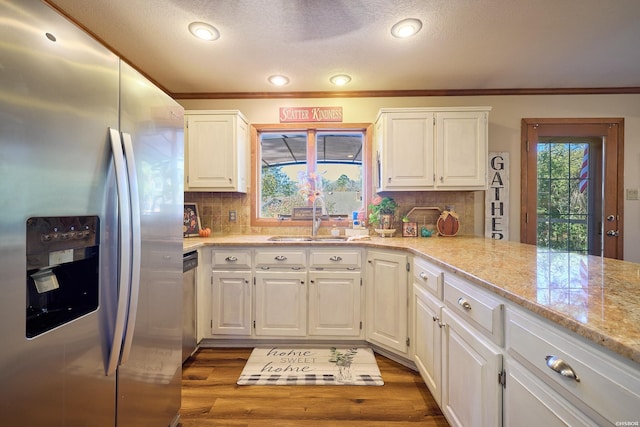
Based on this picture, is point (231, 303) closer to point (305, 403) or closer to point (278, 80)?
point (305, 403)

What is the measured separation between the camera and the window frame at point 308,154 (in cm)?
294

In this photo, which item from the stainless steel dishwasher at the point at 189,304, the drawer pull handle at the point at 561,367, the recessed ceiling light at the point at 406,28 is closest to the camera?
the drawer pull handle at the point at 561,367

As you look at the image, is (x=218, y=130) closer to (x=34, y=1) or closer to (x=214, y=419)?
(x=34, y=1)

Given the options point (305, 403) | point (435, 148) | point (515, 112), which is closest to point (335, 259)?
point (305, 403)

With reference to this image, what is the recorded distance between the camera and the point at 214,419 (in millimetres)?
1543

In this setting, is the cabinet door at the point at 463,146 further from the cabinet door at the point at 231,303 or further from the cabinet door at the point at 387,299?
the cabinet door at the point at 231,303

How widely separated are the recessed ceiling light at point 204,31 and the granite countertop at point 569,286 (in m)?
2.11

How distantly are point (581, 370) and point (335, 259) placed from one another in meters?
1.70

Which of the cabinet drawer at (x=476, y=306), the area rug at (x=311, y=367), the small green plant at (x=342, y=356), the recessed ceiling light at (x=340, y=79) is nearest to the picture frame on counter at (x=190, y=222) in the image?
the area rug at (x=311, y=367)

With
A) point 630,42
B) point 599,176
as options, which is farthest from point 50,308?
point 599,176

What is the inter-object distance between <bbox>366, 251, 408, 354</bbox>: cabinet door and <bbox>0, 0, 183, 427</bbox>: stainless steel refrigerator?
1.55 m

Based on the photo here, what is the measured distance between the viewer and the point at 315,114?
2.93 meters

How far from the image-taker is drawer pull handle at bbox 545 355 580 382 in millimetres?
675

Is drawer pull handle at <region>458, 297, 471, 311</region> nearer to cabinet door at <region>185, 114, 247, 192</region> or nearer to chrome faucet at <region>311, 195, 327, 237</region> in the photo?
chrome faucet at <region>311, 195, 327, 237</region>
